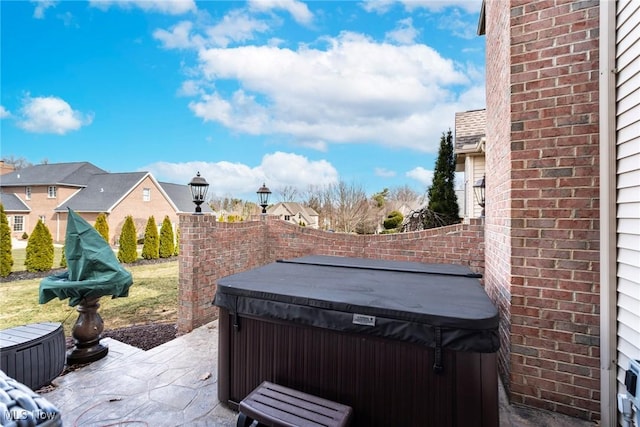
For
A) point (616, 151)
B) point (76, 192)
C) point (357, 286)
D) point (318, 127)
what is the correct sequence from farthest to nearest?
point (76, 192)
point (318, 127)
point (357, 286)
point (616, 151)

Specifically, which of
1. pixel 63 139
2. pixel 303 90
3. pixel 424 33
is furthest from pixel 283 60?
pixel 63 139

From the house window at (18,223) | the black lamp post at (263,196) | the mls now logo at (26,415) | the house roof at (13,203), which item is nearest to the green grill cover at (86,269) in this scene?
the mls now logo at (26,415)

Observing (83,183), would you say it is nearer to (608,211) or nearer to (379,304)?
(379,304)

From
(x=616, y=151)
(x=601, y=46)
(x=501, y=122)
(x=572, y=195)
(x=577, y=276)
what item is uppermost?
(x=601, y=46)

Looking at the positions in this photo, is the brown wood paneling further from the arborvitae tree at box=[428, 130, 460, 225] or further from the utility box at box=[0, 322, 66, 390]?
the arborvitae tree at box=[428, 130, 460, 225]

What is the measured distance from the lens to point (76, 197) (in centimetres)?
1961

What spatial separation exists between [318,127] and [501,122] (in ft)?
51.7

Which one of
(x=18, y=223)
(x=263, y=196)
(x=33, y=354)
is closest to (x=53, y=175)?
(x=18, y=223)

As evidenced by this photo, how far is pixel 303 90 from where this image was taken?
1052 cm

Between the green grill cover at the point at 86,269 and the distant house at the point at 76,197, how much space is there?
17.5 metres

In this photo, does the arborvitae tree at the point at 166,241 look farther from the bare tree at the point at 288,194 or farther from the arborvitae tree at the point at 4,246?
the bare tree at the point at 288,194

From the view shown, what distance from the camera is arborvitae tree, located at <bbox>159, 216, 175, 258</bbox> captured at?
1337 cm

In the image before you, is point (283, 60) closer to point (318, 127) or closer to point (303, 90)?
point (303, 90)

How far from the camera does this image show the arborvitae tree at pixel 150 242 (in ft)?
41.4
